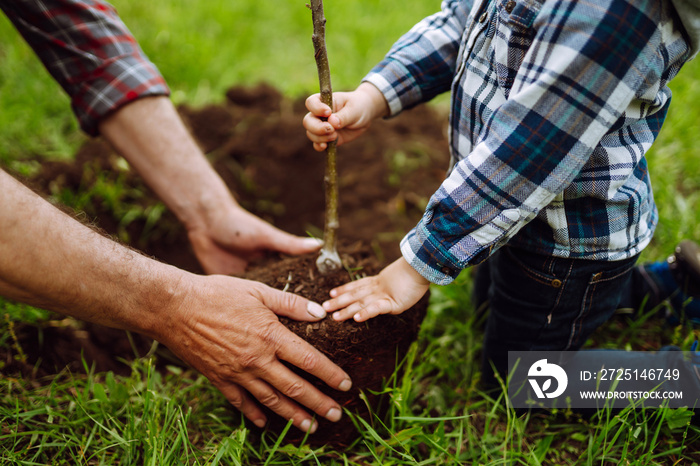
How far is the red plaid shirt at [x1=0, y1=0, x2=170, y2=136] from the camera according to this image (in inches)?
78.5

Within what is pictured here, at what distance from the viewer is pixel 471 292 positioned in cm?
239

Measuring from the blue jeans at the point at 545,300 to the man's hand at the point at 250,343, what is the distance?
672mm

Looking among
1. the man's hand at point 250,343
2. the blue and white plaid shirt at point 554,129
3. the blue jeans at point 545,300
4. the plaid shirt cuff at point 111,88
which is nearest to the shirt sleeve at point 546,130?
the blue and white plaid shirt at point 554,129

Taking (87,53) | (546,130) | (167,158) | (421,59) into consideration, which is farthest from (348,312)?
(87,53)

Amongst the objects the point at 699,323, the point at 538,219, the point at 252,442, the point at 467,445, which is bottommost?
the point at 252,442

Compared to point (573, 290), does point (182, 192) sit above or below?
below

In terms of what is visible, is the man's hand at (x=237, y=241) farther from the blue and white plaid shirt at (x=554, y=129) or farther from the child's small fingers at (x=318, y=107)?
the blue and white plaid shirt at (x=554, y=129)

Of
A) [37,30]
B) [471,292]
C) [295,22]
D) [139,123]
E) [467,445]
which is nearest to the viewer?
[467,445]

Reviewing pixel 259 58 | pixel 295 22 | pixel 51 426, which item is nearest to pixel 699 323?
pixel 51 426

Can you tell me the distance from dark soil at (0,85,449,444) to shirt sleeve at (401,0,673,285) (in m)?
0.80

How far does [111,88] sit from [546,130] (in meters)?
1.79

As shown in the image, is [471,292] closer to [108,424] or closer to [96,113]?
[108,424]

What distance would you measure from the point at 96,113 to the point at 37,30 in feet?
1.28

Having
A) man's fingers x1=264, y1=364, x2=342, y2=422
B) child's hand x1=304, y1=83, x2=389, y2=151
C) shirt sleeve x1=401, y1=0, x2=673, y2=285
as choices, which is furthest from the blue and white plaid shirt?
man's fingers x1=264, y1=364, x2=342, y2=422
